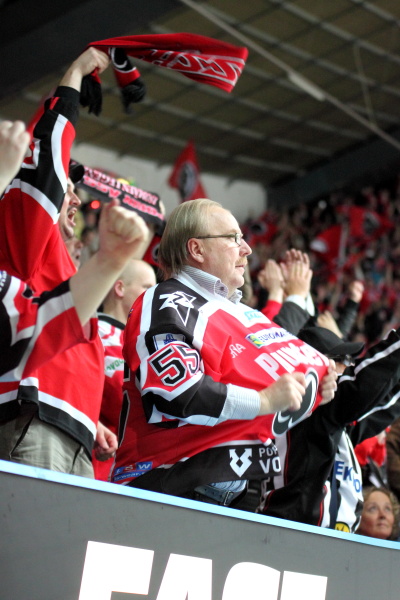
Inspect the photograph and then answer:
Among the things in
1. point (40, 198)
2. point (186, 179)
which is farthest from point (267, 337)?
point (186, 179)

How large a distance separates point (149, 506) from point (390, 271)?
12.4 meters

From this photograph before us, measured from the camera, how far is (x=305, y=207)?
16.9 metres

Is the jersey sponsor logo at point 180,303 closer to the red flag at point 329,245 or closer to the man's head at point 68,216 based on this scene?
the man's head at point 68,216

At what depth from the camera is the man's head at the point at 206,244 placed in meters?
2.24

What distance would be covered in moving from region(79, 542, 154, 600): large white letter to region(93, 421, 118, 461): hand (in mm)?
1073

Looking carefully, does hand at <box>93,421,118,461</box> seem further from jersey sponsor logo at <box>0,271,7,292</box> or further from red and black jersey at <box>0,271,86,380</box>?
jersey sponsor logo at <box>0,271,7,292</box>

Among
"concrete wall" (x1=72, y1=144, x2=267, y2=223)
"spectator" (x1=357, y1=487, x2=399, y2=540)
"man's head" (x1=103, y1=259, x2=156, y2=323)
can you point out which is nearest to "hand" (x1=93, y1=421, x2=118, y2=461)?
"man's head" (x1=103, y1=259, x2=156, y2=323)

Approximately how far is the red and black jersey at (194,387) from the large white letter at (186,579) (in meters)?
0.38

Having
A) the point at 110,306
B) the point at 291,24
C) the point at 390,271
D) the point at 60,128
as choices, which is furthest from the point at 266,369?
the point at 390,271

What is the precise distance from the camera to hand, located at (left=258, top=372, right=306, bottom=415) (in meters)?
1.92

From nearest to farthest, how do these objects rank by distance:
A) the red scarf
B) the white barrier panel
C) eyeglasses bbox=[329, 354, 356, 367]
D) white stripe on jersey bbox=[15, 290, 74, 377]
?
the white barrier panel < white stripe on jersey bbox=[15, 290, 74, 377] < eyeglasses bbox=[329, 354, 356, 367] < the red scarf

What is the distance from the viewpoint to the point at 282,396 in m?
1.92

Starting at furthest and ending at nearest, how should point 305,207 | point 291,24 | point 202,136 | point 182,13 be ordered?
point 305,207, point 202,136, point 291,24, point 182,13

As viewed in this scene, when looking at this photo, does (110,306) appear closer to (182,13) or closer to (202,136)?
(182,13)
